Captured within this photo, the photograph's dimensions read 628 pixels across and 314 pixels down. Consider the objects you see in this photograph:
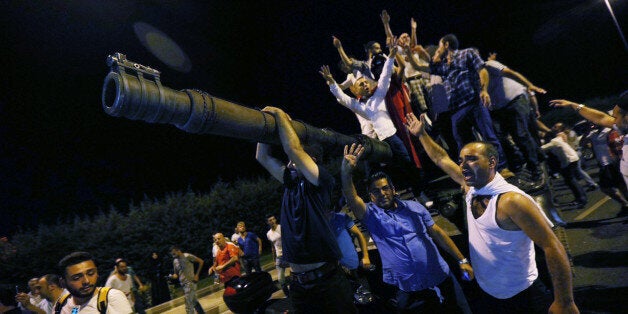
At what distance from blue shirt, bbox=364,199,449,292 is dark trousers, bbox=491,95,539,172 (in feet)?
9.40

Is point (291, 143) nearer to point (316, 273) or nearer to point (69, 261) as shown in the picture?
point (316, 273)

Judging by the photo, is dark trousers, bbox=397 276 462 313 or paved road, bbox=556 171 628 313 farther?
paved road, bbox=556 171 628 313

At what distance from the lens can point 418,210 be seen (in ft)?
12.1

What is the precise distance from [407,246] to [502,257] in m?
1.12

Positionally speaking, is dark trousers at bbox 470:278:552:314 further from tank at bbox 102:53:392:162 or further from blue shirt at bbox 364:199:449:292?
tank at bbox 102:53:392:162

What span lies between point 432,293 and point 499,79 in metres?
3.97

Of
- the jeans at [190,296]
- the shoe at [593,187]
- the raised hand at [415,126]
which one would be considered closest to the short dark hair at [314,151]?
the raised hand at [415,126]

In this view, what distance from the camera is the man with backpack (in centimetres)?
294

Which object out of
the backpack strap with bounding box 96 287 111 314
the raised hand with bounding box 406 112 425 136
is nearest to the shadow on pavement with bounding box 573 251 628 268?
the raised hand with bounding box 406 112 425 136

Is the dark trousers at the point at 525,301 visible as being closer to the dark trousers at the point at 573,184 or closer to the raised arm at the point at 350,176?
the raised arm at the point at 350,176

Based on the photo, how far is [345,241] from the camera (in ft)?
13.8

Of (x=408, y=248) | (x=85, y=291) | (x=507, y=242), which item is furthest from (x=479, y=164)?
(x=85, y=291)

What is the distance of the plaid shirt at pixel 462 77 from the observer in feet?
17.4

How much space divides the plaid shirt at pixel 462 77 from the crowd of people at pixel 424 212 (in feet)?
0.06
